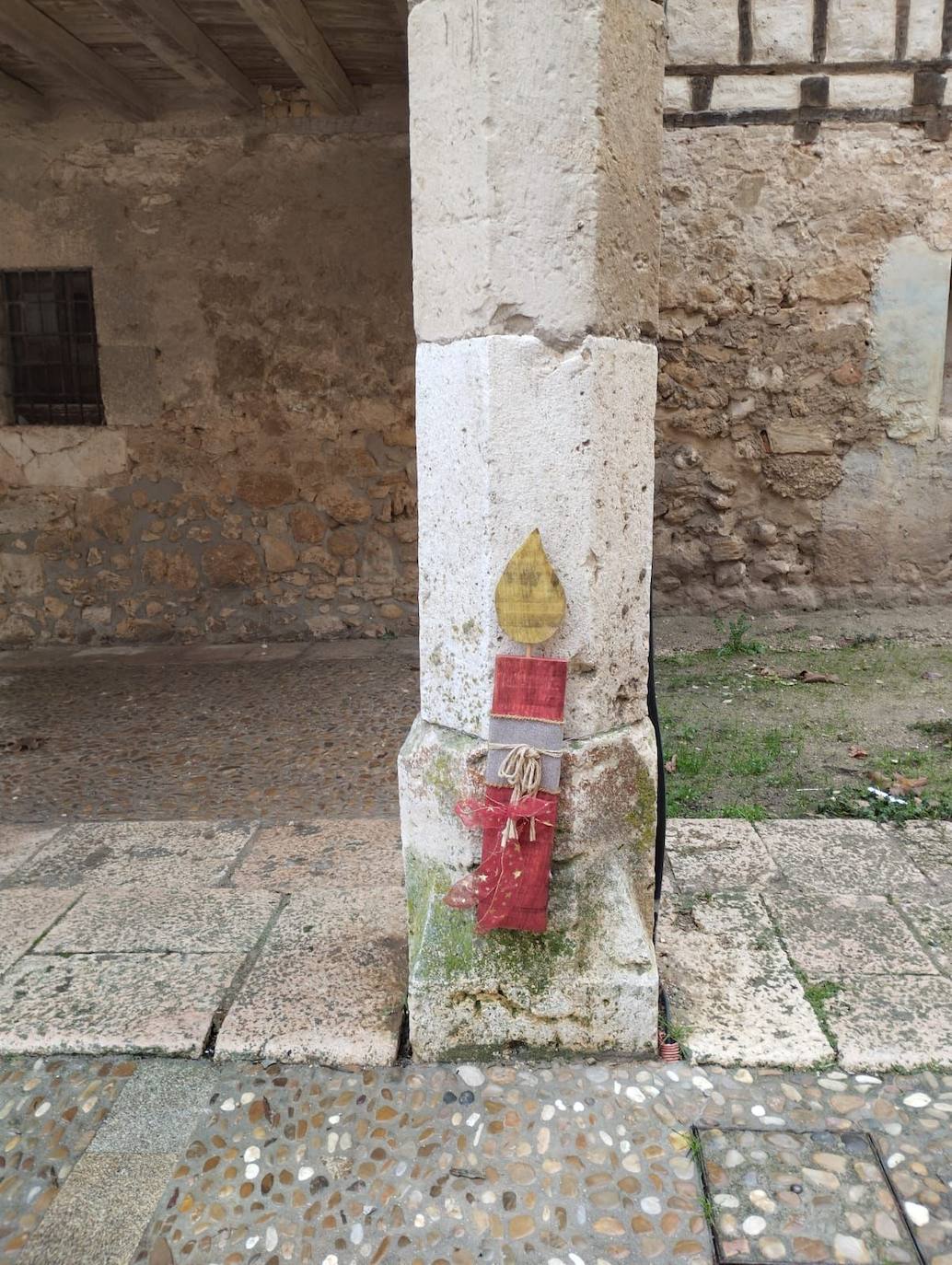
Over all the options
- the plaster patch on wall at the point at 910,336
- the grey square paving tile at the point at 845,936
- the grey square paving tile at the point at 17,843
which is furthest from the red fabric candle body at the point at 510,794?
the plaster patch on wall at the point at 910,336

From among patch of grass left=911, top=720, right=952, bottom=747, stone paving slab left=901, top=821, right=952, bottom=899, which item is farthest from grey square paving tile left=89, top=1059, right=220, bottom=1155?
patch of grass left=911, top=720, right=952, bottom=747

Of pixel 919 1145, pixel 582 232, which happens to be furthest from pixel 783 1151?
pixel 582 232

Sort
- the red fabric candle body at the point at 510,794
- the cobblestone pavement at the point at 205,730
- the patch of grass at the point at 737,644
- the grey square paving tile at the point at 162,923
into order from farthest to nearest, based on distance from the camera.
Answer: the patch of grass at the point at 737,644
the cobblestone pavement at the point at 205,730
the grey square paving tile at the point at 162,923
the red fabric candle body at the point at 510,794

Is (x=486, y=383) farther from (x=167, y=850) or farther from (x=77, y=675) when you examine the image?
(x=77, y=675)

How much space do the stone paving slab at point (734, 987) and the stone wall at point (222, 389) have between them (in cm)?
350

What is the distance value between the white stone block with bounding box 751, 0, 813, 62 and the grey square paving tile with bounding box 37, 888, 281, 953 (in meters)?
4.86

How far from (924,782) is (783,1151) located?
1958 mm

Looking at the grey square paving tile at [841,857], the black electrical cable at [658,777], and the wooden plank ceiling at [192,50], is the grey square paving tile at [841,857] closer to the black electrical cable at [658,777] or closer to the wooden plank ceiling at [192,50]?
the black electrical cable at [658,777]

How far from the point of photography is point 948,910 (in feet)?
7.97

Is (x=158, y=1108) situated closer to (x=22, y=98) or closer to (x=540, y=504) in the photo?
(x=540, y=504)

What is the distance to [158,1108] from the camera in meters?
1.85

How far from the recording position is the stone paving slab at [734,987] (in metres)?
1.92

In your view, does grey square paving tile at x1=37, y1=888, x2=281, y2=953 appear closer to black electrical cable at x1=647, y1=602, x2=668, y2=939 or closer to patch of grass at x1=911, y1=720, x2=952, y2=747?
black electrical cable at x1=647, y1=602, x2=668, y2=939

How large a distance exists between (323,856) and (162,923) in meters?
0.53
